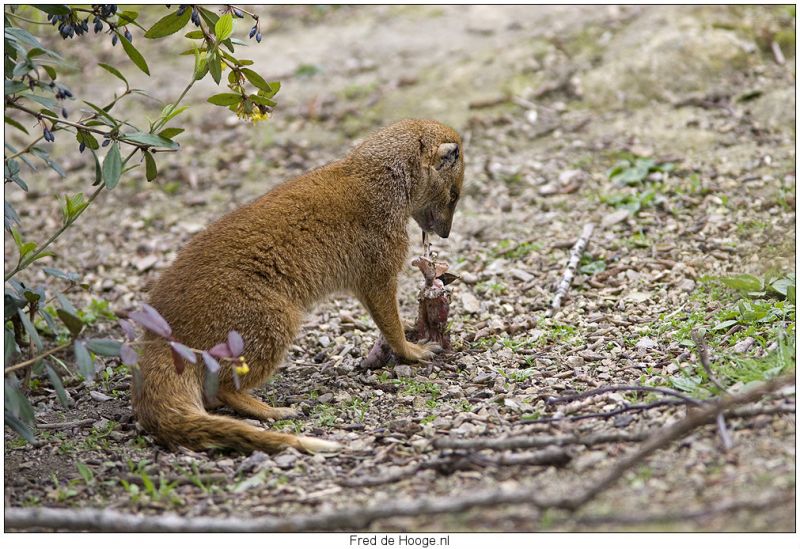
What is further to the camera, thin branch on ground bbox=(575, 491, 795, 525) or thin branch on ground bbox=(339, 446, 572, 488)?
thin branch on ground bbox=(339, 446, 572, 488)

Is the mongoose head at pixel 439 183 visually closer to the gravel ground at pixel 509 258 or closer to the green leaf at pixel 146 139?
the gravel ground at pixel 509 258

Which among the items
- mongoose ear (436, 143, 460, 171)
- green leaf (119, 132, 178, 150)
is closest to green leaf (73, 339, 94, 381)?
green leaf (119, 132, 178, 150)

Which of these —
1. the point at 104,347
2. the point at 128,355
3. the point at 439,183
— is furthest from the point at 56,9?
the point at 439,183

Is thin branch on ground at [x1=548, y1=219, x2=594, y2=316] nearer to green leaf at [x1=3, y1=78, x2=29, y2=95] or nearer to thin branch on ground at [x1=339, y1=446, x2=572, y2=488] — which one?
thin branch on ground at [x1=339, y1=446, x2=572, y2=488]

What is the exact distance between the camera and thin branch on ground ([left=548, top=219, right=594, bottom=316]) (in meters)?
5.73

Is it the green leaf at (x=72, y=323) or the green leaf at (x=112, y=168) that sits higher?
the green leaf at (x=112, y=168)

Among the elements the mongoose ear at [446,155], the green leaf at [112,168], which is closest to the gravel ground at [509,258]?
the mongoose ear at [446,155]

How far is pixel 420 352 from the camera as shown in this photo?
17.3 ft

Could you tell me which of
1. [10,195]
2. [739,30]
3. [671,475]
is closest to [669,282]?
[671,475]

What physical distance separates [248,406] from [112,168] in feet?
4.71

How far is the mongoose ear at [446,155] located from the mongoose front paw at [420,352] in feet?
3.92

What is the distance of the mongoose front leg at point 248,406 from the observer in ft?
15.1

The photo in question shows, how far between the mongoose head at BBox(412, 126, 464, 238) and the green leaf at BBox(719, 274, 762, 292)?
1.84 meters

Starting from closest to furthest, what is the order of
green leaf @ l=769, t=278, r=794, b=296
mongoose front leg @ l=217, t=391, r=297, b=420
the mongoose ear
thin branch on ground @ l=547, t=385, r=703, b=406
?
thin branch on ground @ l=547, t=385, r=703, b=406 → mongoose front leg @ l=217, t=391, r=297, b=420 → green leaf @ l=769, t=278, r=794, b=296 → the mongoose ear
